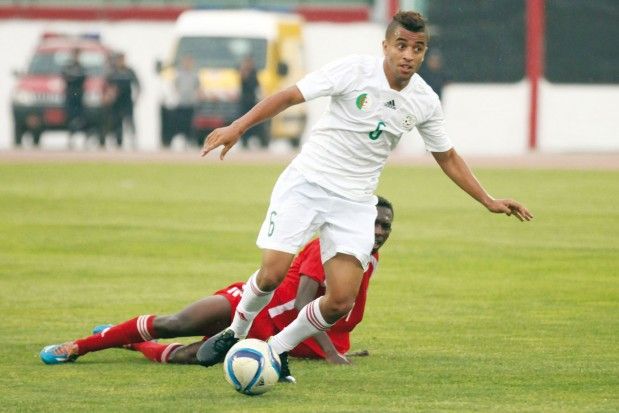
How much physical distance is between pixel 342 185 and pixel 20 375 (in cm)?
212

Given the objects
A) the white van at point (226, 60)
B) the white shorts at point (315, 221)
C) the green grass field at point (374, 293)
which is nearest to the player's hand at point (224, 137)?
the white shorts at point (315, 221)

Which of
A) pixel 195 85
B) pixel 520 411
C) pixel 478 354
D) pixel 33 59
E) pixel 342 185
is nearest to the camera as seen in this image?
pixel 520 411

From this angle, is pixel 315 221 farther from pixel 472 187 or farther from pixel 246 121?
pixel 472 187

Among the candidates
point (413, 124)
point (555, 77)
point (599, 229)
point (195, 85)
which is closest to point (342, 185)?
point (413, 124)

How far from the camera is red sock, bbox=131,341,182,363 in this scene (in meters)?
9.87

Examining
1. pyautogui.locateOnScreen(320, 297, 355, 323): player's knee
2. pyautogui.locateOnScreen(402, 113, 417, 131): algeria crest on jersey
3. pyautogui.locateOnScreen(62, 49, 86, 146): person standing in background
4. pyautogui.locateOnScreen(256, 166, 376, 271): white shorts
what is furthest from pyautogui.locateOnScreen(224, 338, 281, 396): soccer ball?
pyautogui.locateOnScreen(62, 49, 86, 146): person standing in background

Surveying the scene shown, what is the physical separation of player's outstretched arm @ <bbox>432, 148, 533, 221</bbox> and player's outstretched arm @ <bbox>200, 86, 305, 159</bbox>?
1.28 meters

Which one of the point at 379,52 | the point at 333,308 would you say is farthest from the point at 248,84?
the point at 333,308

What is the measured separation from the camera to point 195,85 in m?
36.4

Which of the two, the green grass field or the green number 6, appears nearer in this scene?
the green grass field

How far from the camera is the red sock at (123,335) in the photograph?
31.7 ft

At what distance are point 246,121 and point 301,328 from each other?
48.7 inches

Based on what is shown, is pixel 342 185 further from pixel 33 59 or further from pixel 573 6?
pixel 573 6

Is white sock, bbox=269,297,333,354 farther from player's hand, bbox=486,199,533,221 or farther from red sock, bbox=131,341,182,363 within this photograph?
player's hand, bbox=486,199,533,221
